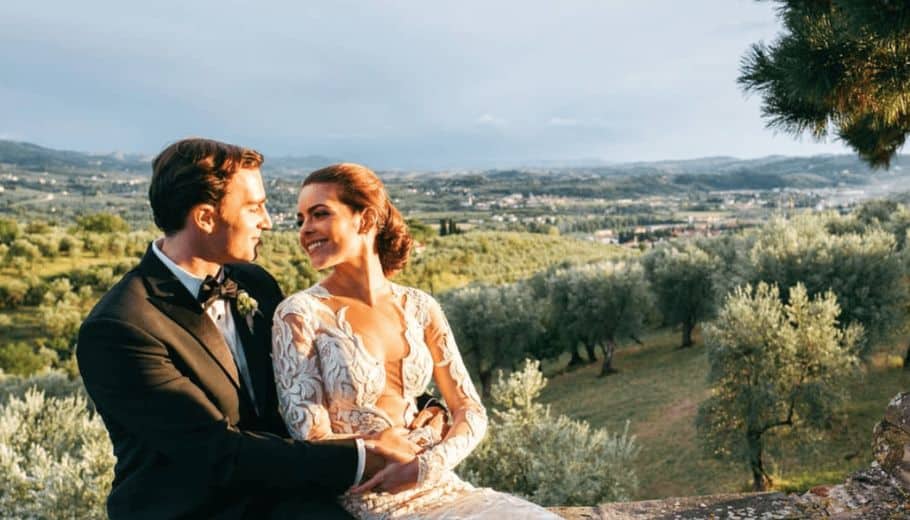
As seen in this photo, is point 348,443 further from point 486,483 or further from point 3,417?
point 3,417

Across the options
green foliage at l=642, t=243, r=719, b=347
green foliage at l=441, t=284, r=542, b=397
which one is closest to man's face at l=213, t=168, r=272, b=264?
green foliage at l=441, t=284, r=542, b=397

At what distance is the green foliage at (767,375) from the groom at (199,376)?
16.5m

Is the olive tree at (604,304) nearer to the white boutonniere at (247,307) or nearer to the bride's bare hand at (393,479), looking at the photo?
the white boutonniere at (247,307)

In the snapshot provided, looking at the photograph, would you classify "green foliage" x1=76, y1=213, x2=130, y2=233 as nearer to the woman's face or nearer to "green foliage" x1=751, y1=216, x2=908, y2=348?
"green foliage" x1=751, y1=216, x2=908, y2=348

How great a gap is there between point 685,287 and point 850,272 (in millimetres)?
14034

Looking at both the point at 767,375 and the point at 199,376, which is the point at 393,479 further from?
the point at 767,375

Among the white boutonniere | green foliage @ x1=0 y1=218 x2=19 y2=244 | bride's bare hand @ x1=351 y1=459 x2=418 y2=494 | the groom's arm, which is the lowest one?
green foliage @ x1=0 y1=218 x2=19 y2=244

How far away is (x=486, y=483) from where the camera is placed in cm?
1528

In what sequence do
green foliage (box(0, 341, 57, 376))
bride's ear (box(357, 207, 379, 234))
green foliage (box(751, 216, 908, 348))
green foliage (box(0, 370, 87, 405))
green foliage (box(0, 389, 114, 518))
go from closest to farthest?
bride's ear (box(357, 207, 379, 234)) < green foliage (box(0, 389, 114, 518)) < green foliage (box(0, 370, 87, 405)) < green foliage (box(751, 216, 908, 348)) < green foliage (box(0, 341, 57, 376))

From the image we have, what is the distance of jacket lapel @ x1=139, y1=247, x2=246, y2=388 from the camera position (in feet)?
8.86

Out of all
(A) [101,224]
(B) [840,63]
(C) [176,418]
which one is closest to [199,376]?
(C) [176,418]

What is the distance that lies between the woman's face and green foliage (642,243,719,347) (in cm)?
3670

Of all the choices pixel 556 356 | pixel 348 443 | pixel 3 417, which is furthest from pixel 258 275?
pixel 556 356

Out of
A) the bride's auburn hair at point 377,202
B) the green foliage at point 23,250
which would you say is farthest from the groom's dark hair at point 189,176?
the green foliage at point 23,250
